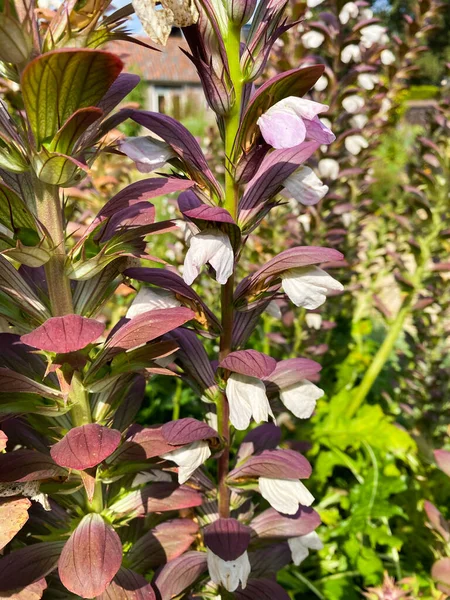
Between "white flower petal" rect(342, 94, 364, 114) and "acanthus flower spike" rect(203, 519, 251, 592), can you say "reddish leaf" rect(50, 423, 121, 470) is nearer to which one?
"acanthus flower spike" rect(203, 519, 251, 592)

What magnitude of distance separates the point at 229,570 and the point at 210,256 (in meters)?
0.71

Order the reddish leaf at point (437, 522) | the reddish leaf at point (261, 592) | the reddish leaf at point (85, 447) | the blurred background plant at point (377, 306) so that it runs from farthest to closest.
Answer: the blurred background plant at point (377, 306), the reddish leaf at point (437, 522), the reddish leaf at point (261, 592), the reddish leaf at point (85, 447)

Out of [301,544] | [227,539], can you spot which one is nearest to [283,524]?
[301,544]

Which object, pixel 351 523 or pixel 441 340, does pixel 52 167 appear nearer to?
pixel 351 523

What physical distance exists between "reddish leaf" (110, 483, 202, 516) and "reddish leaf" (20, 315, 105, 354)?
1.72ft

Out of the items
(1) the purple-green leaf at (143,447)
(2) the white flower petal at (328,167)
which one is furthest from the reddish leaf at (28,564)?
(2) the white flower petal at (328,167)

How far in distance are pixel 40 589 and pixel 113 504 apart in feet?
0.84

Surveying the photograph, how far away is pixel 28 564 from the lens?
1.06 m

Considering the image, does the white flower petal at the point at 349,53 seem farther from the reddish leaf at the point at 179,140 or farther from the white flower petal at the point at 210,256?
the white flower petal at the point at 210,256

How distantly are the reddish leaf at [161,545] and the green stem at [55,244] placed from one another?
60 centimetres

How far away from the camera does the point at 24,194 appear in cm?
98

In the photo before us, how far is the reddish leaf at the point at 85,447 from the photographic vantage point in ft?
2.92

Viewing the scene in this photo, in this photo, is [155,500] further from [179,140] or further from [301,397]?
[179,140]

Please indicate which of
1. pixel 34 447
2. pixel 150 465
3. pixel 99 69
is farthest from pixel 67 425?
pixel 99 69
